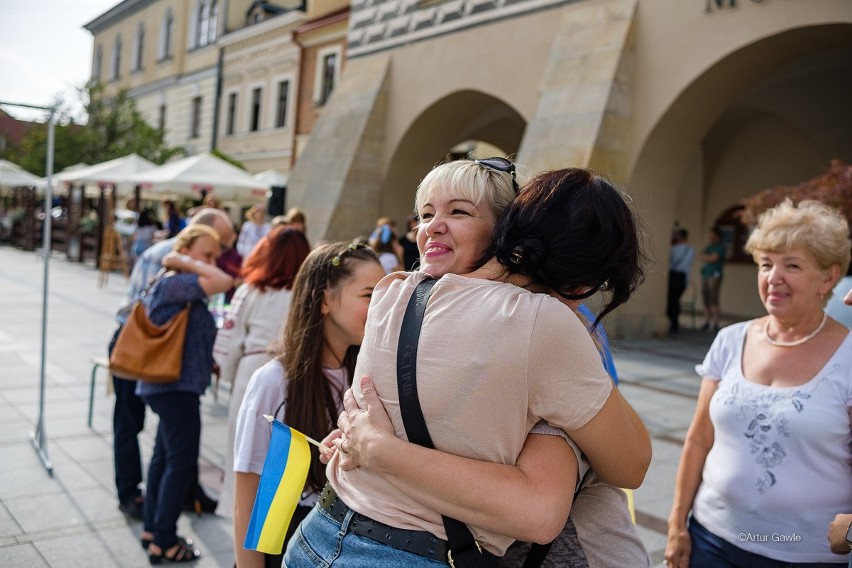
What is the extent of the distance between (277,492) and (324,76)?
876 inches

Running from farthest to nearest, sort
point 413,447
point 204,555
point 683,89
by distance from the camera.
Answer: point 683,89 → point 204,555 → point 413,447

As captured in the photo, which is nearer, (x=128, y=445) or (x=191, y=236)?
(x=191, y=236)

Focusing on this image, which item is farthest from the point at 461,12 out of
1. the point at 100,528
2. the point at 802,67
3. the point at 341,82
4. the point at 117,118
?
the point at 117,118

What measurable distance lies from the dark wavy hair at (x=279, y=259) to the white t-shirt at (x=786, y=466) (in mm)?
2323

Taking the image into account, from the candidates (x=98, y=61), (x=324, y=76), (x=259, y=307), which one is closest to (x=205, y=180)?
(x=324, y=76)

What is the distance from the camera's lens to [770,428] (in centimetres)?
239

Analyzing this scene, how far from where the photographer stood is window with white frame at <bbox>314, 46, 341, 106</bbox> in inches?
892

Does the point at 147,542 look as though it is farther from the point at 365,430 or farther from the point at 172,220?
the point at 172,220

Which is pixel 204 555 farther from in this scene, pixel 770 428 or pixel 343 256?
pixel 770 428

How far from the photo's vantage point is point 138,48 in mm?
37812

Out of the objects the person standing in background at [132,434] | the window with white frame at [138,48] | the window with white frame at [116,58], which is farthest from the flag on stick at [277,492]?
the window with white frame at [116,58]

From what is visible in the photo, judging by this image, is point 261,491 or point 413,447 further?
point 261,491

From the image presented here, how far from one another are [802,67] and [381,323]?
1505 cm

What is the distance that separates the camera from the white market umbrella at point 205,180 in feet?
50.8
